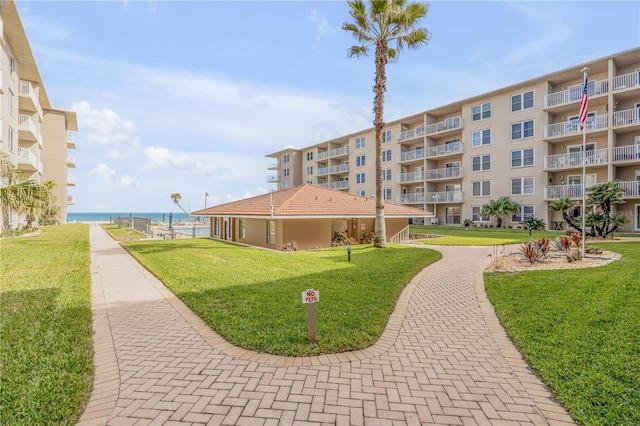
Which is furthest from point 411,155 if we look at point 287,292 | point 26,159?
point 26,159

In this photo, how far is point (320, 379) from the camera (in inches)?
163

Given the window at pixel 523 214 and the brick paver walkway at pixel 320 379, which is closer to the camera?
the brick paver walkway at pixel 320 379

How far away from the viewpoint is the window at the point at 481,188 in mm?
31547

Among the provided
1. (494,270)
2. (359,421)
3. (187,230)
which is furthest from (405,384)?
(187,230)

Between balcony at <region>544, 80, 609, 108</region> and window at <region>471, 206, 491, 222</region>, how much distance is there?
10720 millimetres

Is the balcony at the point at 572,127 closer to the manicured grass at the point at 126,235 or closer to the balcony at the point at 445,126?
the balcony at the point at 445,126

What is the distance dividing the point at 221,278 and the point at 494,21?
50.2 feet

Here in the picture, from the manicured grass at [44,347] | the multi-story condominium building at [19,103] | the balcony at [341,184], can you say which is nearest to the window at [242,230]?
the manicured grass at [44,347]

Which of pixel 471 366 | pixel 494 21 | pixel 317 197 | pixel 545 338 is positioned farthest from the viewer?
pixel 317 197

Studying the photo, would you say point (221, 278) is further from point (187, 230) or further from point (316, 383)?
point (187, 230)

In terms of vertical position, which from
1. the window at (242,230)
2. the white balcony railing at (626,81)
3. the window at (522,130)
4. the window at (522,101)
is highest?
the window at (522,101)

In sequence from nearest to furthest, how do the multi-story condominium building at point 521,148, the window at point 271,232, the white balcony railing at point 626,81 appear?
1. the window at point 271,232
2. the white balcony railing at point 626,81
3. the multi-story condominium building at point 521,148

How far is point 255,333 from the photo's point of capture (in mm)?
5465

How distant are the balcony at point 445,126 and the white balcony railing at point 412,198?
709 centimetres
